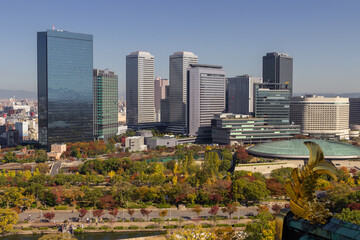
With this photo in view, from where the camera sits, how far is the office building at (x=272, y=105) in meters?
95.8

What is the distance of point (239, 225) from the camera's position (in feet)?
122

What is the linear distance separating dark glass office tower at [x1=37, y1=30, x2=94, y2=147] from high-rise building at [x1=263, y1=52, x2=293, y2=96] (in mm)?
69574

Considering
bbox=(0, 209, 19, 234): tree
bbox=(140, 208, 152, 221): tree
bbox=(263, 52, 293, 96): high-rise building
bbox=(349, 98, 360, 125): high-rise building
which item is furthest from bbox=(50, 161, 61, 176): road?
bbox=(349, 98, 360, 125): high-rise building

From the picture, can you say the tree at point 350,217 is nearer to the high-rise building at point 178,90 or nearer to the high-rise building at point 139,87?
the high-rise building at point 178,90

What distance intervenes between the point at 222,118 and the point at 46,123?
39772mm

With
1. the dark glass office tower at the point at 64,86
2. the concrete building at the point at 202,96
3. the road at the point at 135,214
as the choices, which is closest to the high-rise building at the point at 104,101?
the dark glass office tower at the point at 64,86

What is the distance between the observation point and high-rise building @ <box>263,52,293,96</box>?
13712cm

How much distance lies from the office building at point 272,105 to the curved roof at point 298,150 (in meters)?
→ 26.1

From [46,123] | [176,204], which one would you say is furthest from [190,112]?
[176,204]

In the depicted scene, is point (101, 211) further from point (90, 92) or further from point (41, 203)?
point (90, 92)

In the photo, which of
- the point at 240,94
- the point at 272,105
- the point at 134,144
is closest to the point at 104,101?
the point at 134,144

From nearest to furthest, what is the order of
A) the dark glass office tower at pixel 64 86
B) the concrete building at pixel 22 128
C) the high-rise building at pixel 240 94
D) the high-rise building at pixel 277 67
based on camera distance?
the dark glass office tower at pixel 64 86, the concrete building at pixel 22 128, the high-rise building at pixel 240 94, the high-rise building at pixel 277 67

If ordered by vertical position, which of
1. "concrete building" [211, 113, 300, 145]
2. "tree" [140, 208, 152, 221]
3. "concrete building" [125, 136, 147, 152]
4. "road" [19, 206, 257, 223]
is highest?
"concrete building" [211, 113, 300, 145]

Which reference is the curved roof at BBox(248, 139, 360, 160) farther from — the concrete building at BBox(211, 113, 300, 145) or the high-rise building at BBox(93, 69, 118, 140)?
the high-rise building at BBox(93, 69, 118, 140)
